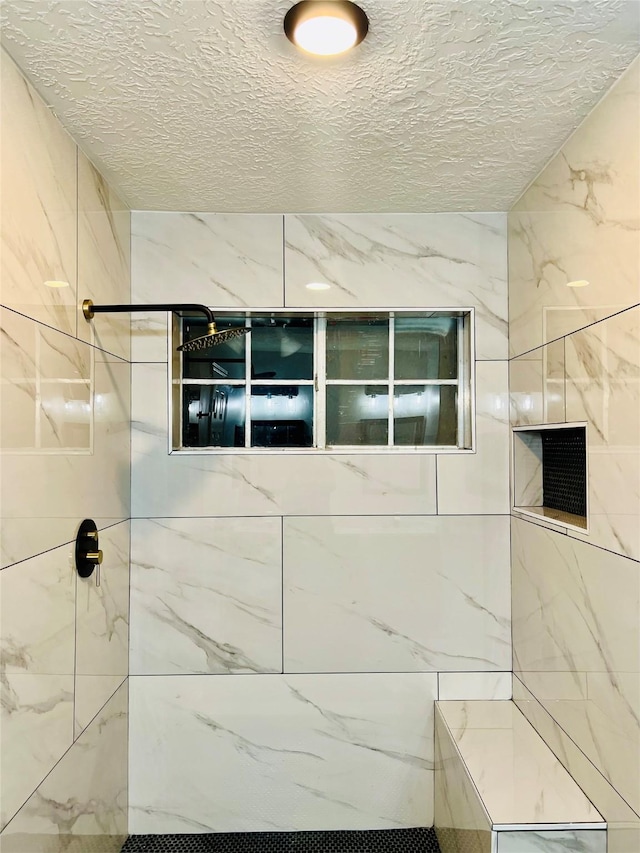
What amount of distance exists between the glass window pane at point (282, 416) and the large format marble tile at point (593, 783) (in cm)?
124

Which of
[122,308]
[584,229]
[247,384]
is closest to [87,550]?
[122,308]

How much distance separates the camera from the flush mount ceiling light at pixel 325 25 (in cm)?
118

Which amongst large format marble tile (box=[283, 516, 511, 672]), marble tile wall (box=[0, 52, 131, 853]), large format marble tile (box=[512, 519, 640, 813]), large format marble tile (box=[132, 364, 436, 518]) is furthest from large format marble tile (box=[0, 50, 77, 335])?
large format marble tile (box=[512, 519, 640, 813])

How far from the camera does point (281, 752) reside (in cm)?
224

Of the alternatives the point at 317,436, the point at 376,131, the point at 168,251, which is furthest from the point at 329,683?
the point at 376,131

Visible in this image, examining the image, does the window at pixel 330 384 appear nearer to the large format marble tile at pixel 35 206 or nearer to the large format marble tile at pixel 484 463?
the large format marble tile at pixel 484 463

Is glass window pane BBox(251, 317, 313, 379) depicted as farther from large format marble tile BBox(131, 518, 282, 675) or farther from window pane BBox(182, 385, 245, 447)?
large format marble tile BBox(131, 518, 282, 675)

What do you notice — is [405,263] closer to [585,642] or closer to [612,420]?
[612,420]

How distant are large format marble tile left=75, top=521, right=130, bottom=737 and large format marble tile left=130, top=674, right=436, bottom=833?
23 centimetres

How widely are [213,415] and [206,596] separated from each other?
0.69 metres

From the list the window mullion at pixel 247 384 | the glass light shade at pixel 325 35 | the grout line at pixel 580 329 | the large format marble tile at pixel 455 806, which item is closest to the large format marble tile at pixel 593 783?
the large format marble tile at pixel 455 806

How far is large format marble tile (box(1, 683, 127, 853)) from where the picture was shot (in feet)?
4.77

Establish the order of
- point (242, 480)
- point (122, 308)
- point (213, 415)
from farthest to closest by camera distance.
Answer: point (213, 415), point (242, 480), point (122, 308)

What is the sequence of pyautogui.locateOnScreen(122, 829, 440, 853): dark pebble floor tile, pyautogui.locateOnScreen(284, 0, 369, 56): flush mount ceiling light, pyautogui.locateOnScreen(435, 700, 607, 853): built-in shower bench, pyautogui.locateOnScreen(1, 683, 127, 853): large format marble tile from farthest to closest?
1. pyautogui.locateOnScreen(122, 829, 440, 853): dark pebble floor tile
2. pyautogui.locateOnScreen(435, 700, 607, 853): built-in shower bench
3. pyautogui.locateOnScreen(1, 683, 127, 853): large format marble tile
4. pyautogui.locateOnScreen(284, 0, 369, 56): flush mount ceiling light
